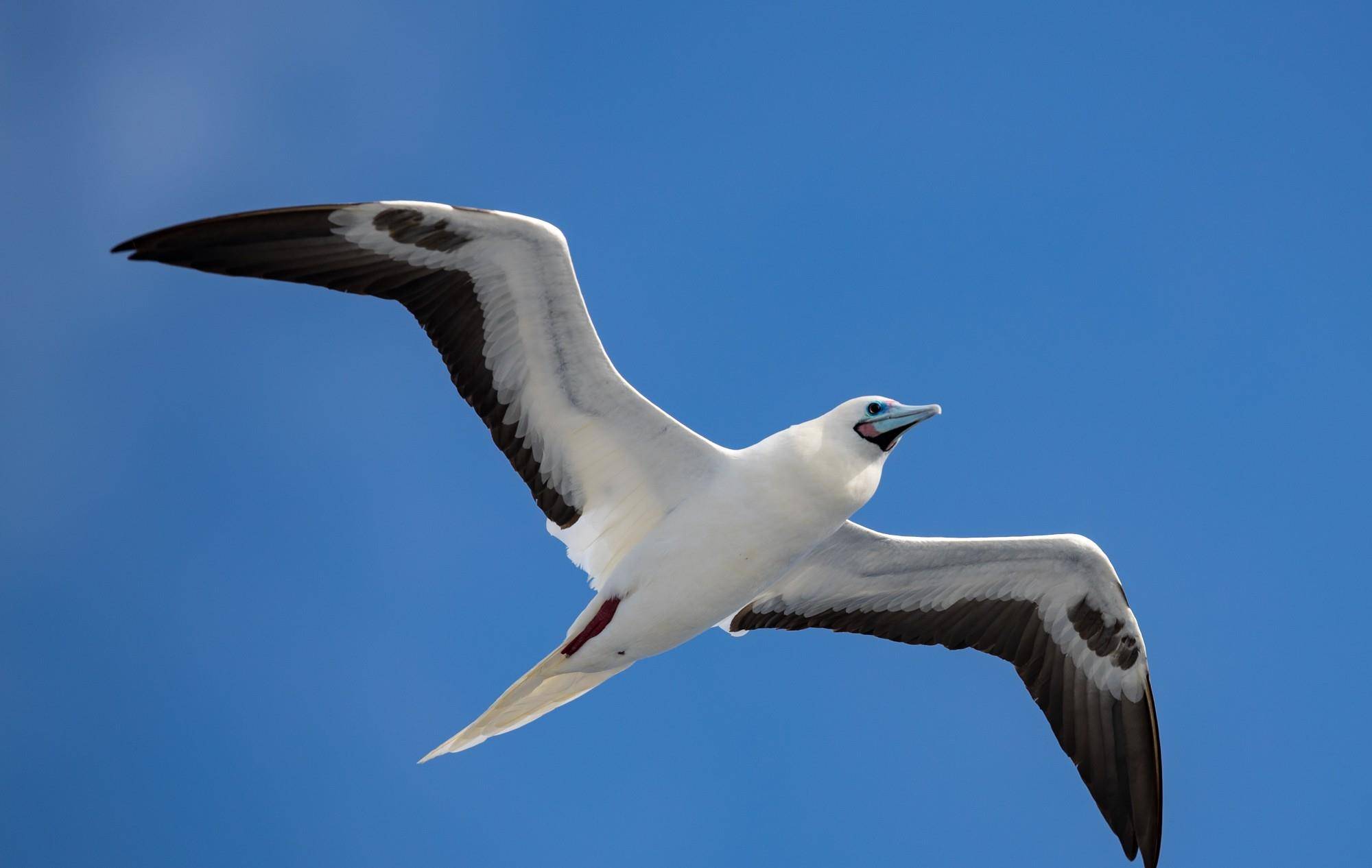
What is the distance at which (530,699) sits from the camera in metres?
11.9

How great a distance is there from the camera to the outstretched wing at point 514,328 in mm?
10758

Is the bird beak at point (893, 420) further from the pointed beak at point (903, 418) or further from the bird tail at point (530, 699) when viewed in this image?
the bird tail at point (530, 699)

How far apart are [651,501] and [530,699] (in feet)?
6.39

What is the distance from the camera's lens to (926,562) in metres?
12.8

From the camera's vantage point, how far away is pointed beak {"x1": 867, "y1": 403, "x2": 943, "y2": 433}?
11.1 metres

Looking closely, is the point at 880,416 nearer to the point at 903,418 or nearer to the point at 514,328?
the point at 903,418

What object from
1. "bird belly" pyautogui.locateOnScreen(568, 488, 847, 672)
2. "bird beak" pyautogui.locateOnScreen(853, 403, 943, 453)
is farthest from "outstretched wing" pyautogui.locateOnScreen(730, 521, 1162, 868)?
"bird beak" pyautogui.locateOnScreen(853, 403, 943, 453)

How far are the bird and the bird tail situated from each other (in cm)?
2

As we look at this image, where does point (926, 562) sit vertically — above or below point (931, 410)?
below

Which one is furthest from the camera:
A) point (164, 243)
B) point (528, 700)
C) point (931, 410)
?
point (528, 700)

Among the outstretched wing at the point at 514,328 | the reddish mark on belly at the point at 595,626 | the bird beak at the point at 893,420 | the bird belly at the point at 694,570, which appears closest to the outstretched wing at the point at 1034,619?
the bird belly at the point at 694,570

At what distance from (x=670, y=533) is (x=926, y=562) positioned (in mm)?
2682

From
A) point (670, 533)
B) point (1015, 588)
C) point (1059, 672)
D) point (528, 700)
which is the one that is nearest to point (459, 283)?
point (670, 533)

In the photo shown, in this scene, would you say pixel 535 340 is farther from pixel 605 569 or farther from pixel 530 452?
pixel 605 569
